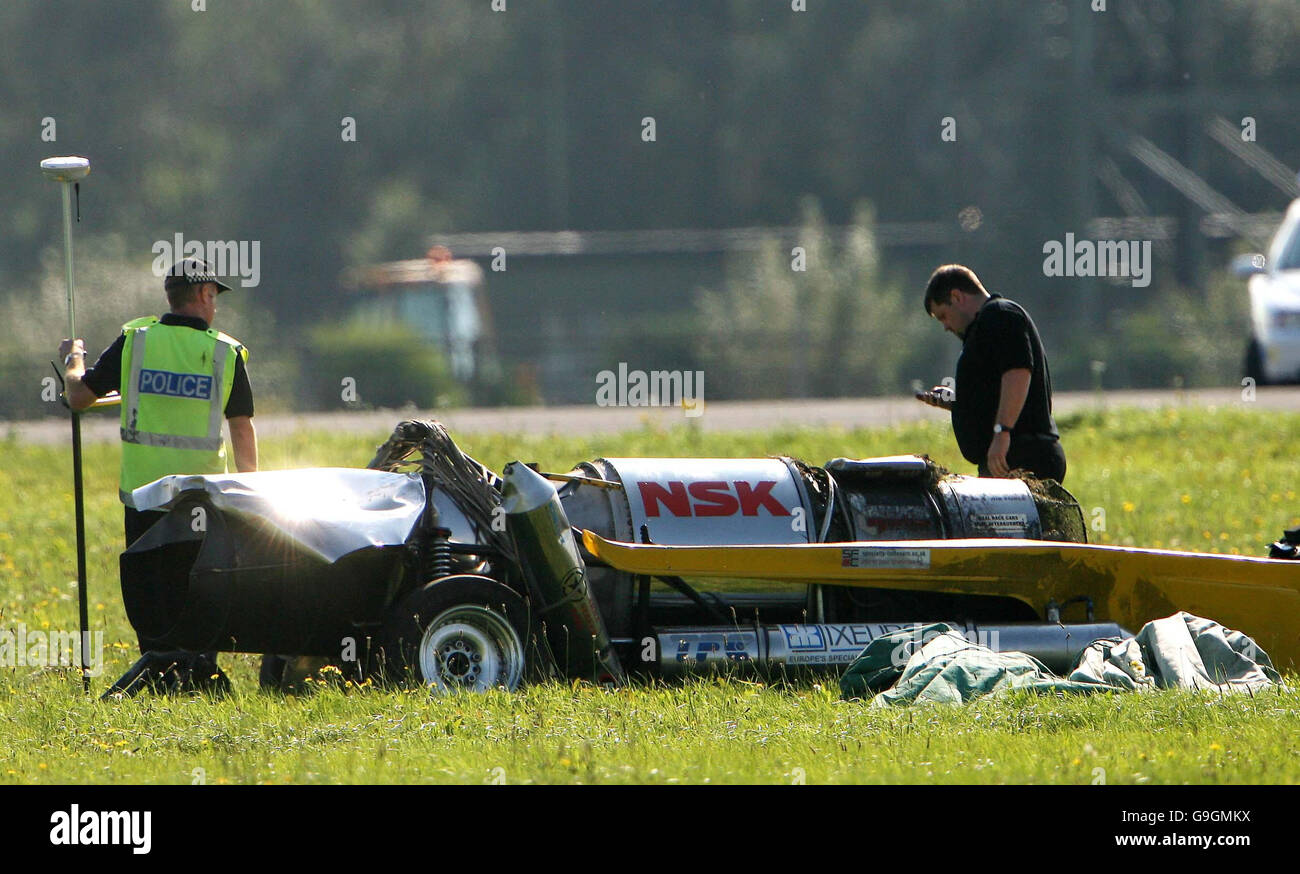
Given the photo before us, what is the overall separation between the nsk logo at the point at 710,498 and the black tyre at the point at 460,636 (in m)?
0.76

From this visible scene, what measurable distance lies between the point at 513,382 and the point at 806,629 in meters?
27.9

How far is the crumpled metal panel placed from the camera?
6.91 meters

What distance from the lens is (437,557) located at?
7.18 metres

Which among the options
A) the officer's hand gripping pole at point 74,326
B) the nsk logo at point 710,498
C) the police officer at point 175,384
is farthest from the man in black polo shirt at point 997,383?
the officer's hand gripping pole at point 74,326

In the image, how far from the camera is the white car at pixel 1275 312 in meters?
19.1

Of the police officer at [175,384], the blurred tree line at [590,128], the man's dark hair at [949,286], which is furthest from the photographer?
the blurred tree line at [590,128]

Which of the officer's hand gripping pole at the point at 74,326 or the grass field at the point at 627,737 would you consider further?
the officer's hand gripping pole at the point at 74,326

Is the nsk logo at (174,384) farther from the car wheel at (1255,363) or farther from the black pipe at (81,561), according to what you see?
the car wheel at (1255,363)

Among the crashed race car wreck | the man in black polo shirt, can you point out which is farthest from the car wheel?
the crashed race car wreck

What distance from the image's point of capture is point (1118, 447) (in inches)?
625

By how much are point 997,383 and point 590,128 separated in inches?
2183

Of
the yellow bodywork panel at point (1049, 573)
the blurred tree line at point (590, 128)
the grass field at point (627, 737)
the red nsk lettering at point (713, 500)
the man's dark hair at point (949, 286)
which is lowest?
the grass field at point (627, 737)

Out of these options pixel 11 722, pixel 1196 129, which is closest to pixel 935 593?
pixel 11 722

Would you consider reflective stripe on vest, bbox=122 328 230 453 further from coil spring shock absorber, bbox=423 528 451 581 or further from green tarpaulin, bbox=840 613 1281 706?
green tarpaulin, bbox=840 613 1281 706
